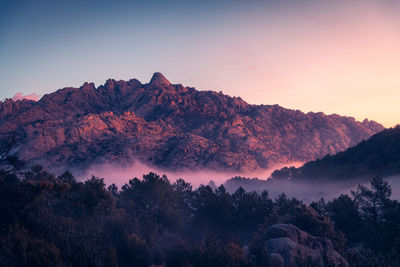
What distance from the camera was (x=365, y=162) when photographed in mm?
77750

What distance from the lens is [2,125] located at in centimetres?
17625

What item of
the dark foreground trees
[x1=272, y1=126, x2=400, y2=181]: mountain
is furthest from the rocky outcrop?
[x1=272, y1=126, x2=400, y2=181]: mountain

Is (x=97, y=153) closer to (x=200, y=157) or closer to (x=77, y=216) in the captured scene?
(x=200, y=157)

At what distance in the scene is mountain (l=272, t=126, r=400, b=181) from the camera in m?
71.6

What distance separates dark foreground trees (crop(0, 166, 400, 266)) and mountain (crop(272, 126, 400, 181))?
39043 mm

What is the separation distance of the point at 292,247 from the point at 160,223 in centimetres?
2259

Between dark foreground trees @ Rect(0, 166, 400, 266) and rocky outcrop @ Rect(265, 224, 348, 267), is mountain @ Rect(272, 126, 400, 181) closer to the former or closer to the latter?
dark foreground trees @ Rect(0, 166, 400, 266)

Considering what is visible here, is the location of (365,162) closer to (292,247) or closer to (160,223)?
(160,223)

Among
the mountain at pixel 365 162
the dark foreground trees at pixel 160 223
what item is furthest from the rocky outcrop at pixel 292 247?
the mountain at pixel 365 162

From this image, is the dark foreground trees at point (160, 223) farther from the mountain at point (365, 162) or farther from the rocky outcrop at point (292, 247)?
the mountain at point (365, 162)

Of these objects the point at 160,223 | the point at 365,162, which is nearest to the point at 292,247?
the point at 160,223

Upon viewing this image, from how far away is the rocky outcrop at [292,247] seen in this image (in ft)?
65.1

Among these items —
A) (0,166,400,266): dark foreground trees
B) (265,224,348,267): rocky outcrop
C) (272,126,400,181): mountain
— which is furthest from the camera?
(272,126,400,181): mountain

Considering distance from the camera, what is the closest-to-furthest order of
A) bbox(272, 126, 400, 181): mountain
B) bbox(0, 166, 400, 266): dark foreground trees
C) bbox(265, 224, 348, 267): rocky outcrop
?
bbox(0, 166, 400, 266): dark foreground trees, bbox(265, 224, 348, 267): rocky outcrop, bbox(272, 126, 400, 181): mountain
